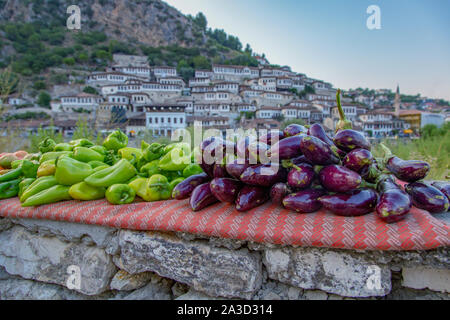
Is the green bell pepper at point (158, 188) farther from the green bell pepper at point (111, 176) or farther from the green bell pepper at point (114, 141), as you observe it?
the green bell pepper at point (114, 141)

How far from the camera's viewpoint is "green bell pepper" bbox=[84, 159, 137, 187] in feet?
5.22

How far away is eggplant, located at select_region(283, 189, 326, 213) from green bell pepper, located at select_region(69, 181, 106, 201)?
48.6 inches

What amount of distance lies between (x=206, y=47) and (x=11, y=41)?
4839 cm

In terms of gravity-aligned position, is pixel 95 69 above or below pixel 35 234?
above

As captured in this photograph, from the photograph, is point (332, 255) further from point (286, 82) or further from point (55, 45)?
point (55, 45)

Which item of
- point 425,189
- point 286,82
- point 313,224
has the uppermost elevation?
point 286,82

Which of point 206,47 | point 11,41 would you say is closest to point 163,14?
point 206,47

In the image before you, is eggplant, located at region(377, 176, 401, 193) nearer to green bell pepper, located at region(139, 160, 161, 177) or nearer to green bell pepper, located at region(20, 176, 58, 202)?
green bell pepper, located at region(139, 160, 161, 177)

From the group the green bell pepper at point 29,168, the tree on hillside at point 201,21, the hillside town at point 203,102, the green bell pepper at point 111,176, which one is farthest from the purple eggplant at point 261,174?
the tree on hillside at point 201,21

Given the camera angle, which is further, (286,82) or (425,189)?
(286,82)

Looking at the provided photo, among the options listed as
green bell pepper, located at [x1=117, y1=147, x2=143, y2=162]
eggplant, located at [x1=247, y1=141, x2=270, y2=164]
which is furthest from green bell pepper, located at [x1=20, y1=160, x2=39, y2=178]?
eggplant, located at [x1=247, y1=141, x2=270, y2=164]

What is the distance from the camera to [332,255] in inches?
42.4

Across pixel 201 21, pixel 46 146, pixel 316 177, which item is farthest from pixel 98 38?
pixel 316 177
